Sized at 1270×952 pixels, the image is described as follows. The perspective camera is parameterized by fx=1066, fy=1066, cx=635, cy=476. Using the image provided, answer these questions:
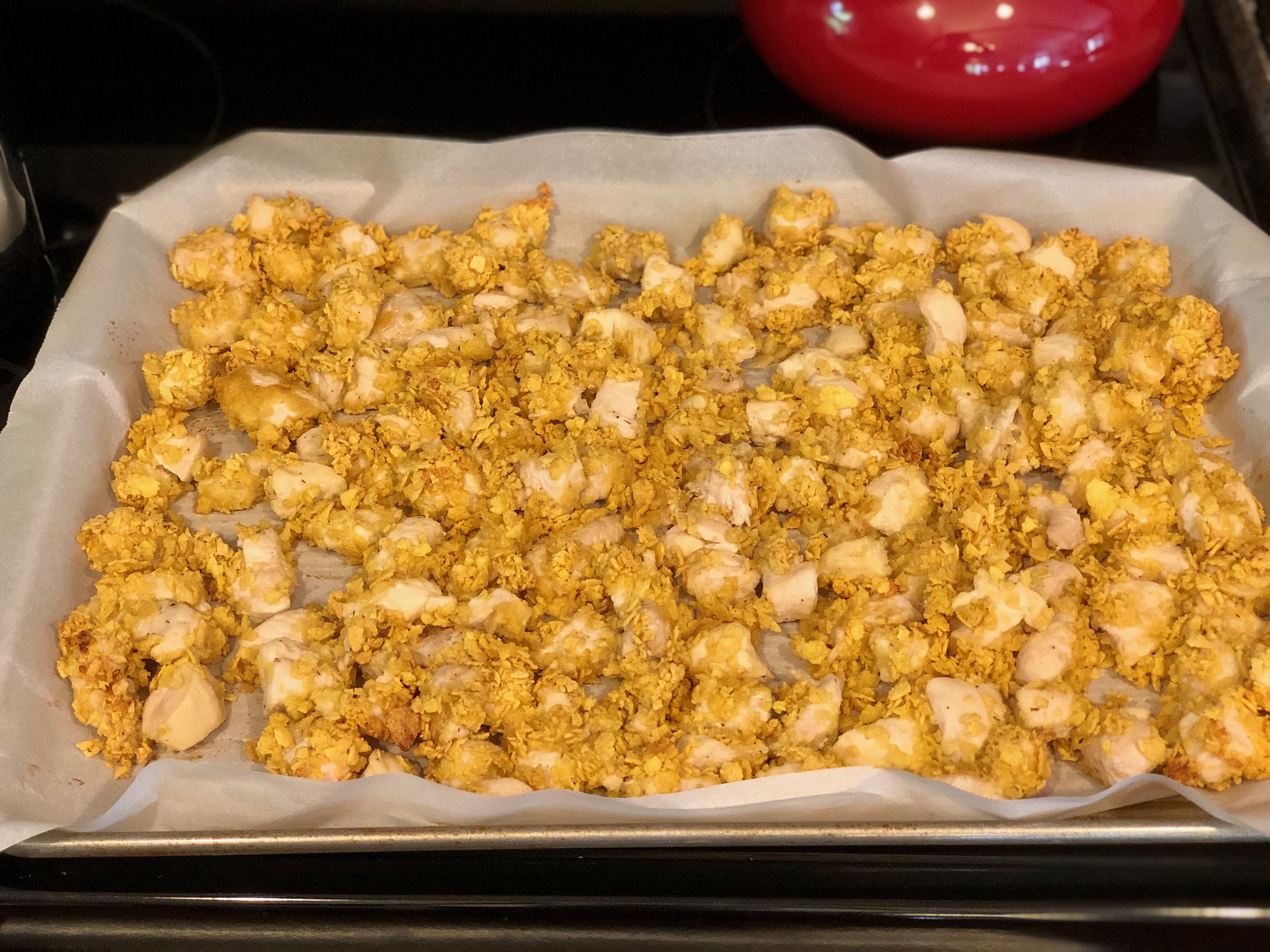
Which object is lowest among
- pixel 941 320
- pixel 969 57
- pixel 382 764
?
pixel 382 764

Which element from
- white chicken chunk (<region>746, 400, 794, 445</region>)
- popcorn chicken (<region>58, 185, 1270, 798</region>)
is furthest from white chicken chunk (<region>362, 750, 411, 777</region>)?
white chicken chunk (<region>746, 400, 794, 445</region>)

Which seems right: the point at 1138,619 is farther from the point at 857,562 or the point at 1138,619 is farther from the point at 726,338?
the point at 726,338

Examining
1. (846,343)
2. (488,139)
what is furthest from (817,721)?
(488,139)

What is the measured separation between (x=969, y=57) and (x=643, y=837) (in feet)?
2.92

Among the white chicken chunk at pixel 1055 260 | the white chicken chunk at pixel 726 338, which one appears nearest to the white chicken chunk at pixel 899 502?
the white chicken chunk at pixel 726 338

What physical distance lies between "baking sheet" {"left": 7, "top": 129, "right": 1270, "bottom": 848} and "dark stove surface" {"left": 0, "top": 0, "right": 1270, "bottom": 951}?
4cm

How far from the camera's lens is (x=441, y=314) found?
1.17 meters

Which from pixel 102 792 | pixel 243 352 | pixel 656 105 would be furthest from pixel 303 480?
pixel 656 105

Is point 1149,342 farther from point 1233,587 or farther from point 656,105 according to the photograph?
point 656,105

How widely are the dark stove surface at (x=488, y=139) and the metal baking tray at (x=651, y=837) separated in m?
0.01

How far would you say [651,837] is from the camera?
0.81 metres

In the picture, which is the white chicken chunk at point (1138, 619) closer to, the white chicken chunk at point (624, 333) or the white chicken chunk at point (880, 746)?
the white chicken chunk at point (880, 746)

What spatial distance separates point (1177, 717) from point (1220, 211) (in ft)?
1.93

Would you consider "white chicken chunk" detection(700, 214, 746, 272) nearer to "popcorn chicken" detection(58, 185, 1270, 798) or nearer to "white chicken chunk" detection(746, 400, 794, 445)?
"popcorn chicken" detection(58, 185, 1270, 798)
